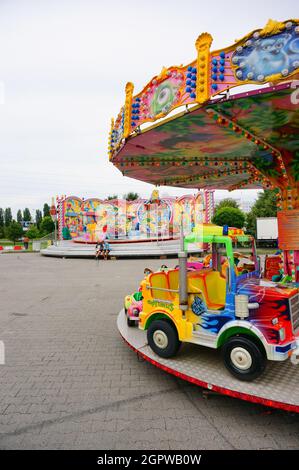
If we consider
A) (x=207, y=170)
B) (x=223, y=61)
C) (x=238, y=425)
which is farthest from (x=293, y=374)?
(x=207, y=170)

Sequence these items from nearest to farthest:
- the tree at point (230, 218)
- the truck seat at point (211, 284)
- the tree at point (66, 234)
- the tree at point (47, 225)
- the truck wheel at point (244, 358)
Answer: the truck wheel at point (244, 358) < the truck seat at point (211, 284) < the tree at point (66, 234) < the tree at point (230, 218) < the tree at point (47, 225)

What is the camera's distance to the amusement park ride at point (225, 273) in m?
3.27

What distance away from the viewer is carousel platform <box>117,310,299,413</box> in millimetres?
2871

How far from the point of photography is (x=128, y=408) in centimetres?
325

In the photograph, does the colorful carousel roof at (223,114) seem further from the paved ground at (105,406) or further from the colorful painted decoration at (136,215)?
the colorful painted decoration at (136,215)

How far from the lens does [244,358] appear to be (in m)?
3.23

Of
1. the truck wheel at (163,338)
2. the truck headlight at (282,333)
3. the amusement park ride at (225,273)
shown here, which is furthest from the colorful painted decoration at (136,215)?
the truck headlight at (282,333)

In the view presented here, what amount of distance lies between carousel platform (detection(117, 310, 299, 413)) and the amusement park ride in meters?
0.01

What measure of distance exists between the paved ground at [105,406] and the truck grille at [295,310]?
95 centimetres

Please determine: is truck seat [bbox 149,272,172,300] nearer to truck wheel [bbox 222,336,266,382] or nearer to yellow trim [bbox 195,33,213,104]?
truck wheel [bbox 222,336,266,382]

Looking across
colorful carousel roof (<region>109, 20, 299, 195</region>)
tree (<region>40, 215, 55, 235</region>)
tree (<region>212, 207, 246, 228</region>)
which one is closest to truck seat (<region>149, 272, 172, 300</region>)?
colorful carousel roof (<region>109, 20, 299, 195</region>)
